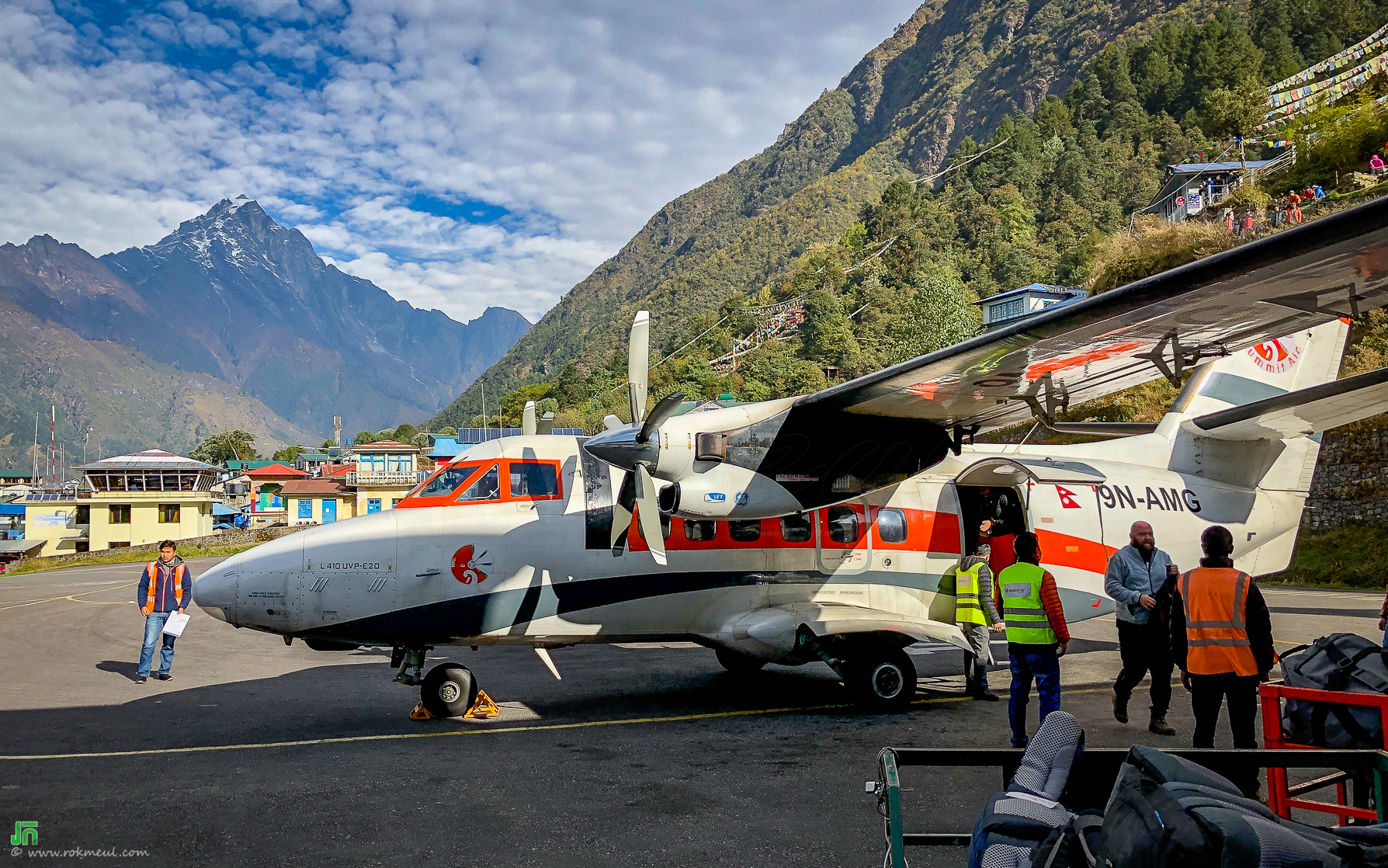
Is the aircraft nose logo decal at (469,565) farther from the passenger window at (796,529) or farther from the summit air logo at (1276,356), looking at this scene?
the summit air logo at (1276,356)

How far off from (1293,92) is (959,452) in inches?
3179

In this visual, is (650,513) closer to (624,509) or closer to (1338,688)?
(624,509)

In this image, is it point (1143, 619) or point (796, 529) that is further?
point (796, 529)

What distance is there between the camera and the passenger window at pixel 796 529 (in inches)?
381

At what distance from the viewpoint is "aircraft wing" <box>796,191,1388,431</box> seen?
5.42m

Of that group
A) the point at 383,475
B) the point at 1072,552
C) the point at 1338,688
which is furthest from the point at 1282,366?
the point at 383,475

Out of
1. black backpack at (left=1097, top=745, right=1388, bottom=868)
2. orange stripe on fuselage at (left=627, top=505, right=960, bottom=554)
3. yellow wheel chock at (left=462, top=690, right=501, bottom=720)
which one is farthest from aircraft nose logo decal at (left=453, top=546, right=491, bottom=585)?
black backpack at (left=1097, top=745, right=1388, bottom=868)

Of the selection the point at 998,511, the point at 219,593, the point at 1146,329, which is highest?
the point at 1146,329

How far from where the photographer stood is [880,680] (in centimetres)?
905

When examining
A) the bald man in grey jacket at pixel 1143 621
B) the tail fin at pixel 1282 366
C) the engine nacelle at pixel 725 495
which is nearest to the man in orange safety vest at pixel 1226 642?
the bald man in grey jacket at pixel 1143 621

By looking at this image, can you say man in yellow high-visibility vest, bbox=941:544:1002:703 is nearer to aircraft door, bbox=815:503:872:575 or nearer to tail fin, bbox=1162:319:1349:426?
aircraft door, bbox=815:503:872:575

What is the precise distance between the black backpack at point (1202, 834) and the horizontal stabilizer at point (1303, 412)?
21.4 ft

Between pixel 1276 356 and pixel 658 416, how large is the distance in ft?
28.9

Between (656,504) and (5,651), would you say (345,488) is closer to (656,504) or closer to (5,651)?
(5,651)
